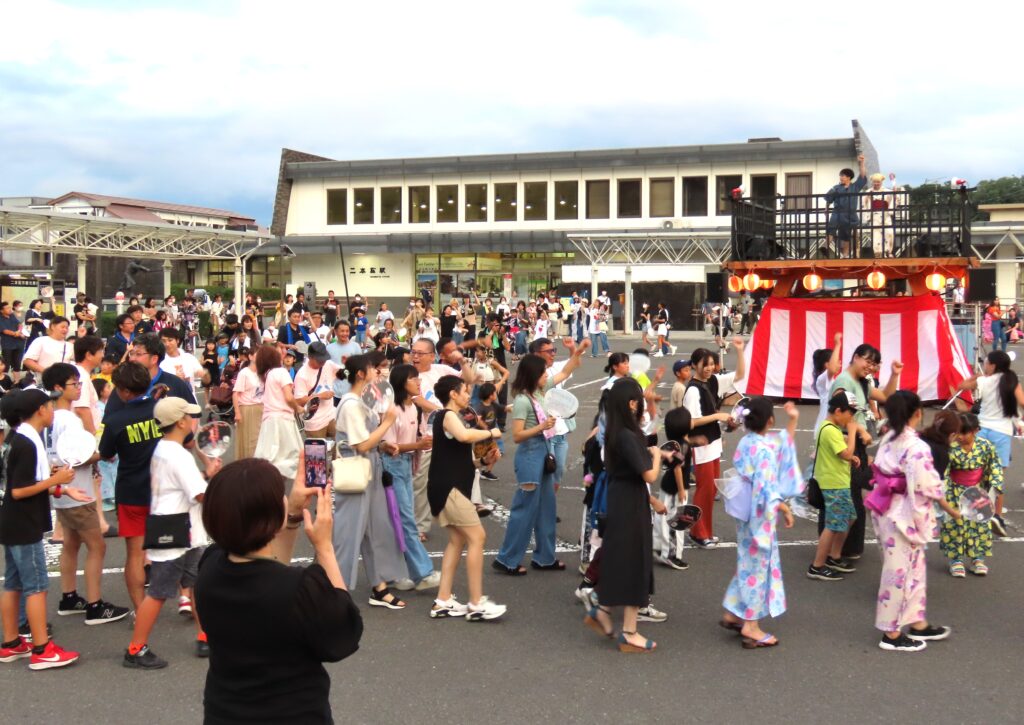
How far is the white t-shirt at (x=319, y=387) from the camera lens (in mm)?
9766

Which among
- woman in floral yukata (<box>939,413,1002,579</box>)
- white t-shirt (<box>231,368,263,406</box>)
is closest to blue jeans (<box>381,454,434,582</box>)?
white t-shirt (<box>231,368,263,406</box>)

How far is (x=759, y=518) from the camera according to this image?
577cm

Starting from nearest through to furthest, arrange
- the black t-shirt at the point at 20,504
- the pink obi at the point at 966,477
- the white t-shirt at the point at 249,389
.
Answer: the black t-shirt at the point at 20,504 → the pink obi at the point at 966,477 → the white t-shirt at the point at 249,389

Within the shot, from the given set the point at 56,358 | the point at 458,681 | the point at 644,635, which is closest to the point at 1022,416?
the point at 644,635

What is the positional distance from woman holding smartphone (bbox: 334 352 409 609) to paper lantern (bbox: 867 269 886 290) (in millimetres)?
11321

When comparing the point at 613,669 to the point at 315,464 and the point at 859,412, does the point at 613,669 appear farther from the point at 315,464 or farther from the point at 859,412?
the point at 859,412

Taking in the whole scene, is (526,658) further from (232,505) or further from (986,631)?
(232,505)

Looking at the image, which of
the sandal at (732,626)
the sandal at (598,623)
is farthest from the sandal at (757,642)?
the sandal at (598,623)

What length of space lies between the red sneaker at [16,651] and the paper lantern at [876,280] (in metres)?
13.7

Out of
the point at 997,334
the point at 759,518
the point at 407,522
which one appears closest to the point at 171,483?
the point at 407,522

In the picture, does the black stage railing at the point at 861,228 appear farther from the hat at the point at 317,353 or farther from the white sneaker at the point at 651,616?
the white sneaker at the point at 651,616

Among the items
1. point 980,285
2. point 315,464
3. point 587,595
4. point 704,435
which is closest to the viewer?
point 315,464

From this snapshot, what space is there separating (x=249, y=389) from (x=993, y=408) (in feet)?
23.2

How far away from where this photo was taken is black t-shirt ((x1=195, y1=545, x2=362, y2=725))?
2748 millimetres
